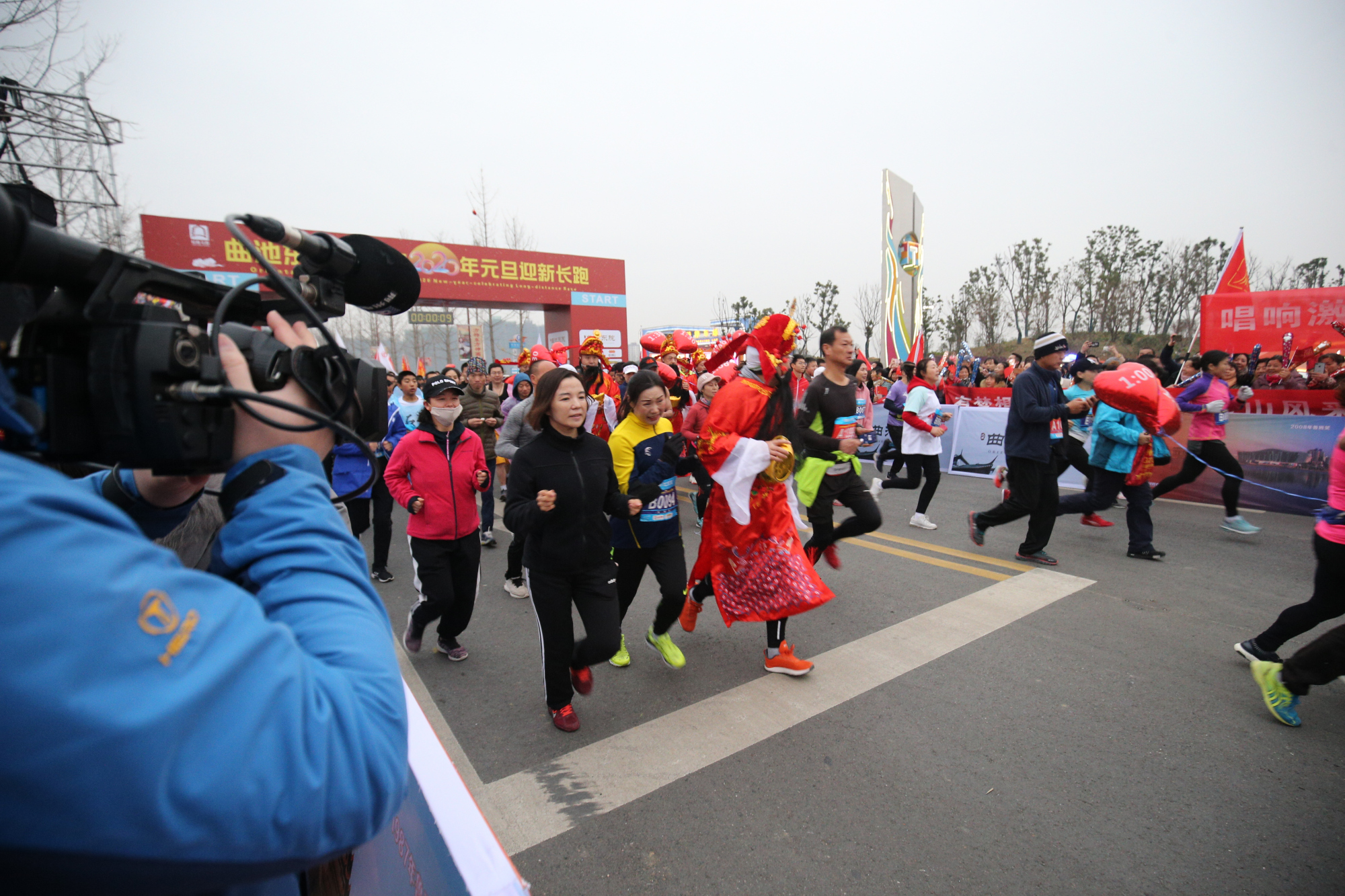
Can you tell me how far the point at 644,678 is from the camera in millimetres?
3959

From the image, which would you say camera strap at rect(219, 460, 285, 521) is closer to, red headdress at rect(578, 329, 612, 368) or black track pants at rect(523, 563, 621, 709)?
black track pants at rect(523, 563, 621, 709)

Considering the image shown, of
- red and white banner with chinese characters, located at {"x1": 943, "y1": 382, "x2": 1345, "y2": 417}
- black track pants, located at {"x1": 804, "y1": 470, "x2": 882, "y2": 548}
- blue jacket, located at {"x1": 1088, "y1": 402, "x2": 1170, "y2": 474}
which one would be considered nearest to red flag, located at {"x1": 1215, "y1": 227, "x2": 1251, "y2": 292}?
red and white banner with chinese characters, located at {"x1": 943, "y1": 382, "x2": 1345, "y2": 417}

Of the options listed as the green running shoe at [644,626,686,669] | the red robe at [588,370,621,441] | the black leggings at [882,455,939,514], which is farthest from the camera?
the black leggings at [882,455,939,514]

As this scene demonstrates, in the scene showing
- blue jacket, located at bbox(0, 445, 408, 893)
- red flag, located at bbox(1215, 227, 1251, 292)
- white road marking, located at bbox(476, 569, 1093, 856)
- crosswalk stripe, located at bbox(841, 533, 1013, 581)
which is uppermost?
red flag, located at bbox(1215, 227, 1251, 292)

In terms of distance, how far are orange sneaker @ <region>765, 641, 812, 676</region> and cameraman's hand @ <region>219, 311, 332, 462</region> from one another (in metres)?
3.34

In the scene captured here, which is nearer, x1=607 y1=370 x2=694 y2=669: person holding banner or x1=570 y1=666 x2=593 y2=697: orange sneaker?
x1=570 y1=666 x2=593 y2=697: orange sneaker

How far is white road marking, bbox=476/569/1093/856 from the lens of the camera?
279 cm

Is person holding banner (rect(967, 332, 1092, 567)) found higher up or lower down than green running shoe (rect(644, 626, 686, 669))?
higher up

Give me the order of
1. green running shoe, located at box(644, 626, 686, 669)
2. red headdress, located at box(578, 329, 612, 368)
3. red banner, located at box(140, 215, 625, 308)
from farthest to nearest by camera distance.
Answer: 1. red banner, located at box(140, 215, 625, 308)
2. red headdress, located at box(578, 329, 612, 368)
3. green running shoe, located at box(644, 626, 686, 669)

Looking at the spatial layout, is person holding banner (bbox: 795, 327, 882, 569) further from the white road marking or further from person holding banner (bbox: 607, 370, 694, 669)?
person holding banner (bbox: 607, 370, 694, 669)

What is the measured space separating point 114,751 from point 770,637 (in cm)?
365

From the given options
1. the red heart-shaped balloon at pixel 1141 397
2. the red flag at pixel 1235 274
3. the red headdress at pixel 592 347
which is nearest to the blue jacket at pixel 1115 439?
the red heart-shaped balloon at pixel 1141 397

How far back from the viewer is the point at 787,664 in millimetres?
3822

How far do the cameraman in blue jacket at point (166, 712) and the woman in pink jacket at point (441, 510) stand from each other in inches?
139
